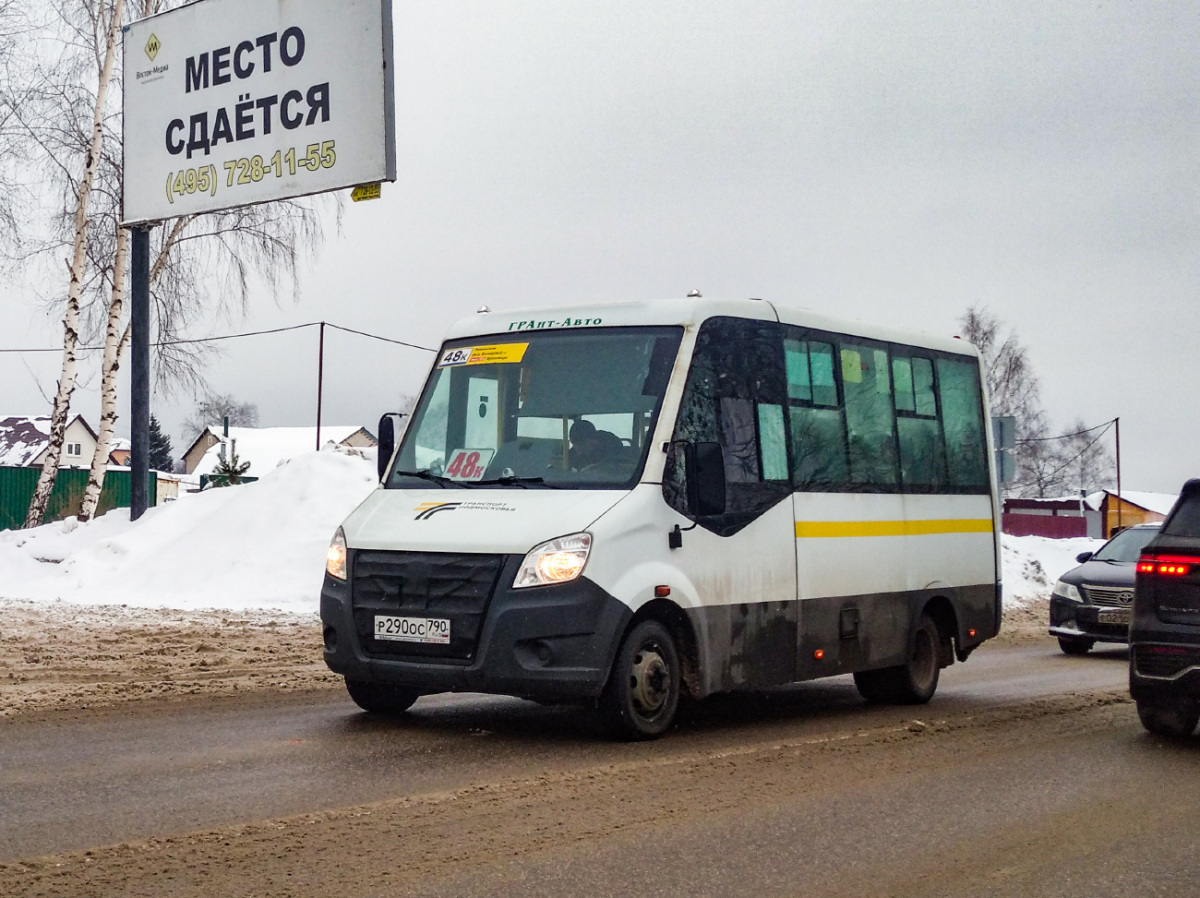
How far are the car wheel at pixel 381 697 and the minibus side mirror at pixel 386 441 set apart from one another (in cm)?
136

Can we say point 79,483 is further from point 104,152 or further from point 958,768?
point 958,768

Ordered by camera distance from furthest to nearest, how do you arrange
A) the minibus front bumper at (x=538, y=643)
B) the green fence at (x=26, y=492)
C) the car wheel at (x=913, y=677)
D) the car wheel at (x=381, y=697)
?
1. the green fence at (x=26, y=492)
2. the car wheel at (x=913, y=677)
3. the car wheel at (x=381, y=697)
4. the minibus front bumper at (x=538, y=643)

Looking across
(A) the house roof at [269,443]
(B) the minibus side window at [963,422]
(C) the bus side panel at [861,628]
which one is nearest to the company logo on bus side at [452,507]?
(C) the bus side panel at [861,628]

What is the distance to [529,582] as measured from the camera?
7664mm

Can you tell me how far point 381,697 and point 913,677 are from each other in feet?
13.8

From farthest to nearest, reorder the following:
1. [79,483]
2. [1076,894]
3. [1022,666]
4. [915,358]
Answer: [79,483] → [1022,666] → [915,358] → [1076,894]

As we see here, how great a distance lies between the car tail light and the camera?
8359 millimetres

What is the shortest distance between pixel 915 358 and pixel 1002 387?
2409 inches

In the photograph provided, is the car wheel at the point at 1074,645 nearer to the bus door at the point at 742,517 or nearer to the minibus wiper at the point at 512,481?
the bus door at the point at 742,517

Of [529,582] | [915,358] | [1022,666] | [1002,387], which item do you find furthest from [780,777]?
[1002,387]

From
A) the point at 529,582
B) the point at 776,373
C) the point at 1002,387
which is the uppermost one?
the point at 1002,387

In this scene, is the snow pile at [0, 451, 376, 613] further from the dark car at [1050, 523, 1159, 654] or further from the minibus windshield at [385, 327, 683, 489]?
the dark car at [1050, 523, 1159, 654]

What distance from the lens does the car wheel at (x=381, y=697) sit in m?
8.88

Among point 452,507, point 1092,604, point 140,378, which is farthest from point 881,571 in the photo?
point 140,378
